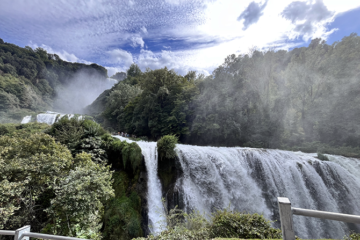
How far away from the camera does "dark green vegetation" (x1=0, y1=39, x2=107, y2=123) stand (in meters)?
32.7

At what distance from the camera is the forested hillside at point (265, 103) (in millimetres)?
17609

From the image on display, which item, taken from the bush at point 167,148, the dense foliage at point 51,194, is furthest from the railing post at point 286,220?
the bush at point 167,148

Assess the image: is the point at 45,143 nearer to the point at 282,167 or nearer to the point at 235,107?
the point at 282,167

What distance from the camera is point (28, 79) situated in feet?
149

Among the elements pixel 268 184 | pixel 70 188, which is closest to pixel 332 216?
pixel 70 188

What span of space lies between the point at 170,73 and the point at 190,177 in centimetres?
1778

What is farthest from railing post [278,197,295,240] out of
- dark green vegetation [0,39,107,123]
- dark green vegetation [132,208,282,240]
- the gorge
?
dark green vegetation [0,39,107,123]

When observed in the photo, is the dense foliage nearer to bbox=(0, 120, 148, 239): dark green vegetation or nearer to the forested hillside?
bbox=(0, 120, 148, 239): dark green vegetation

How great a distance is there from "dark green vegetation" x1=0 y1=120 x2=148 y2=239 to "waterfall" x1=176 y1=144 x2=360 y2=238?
8.84 feet

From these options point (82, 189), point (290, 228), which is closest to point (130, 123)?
point (82, 189)

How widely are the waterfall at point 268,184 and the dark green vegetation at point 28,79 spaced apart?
35.0m

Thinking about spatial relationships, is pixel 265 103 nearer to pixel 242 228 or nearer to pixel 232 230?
pixel 242 228

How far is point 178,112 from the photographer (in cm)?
2011

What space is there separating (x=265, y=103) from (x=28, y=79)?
58031 millimetres
